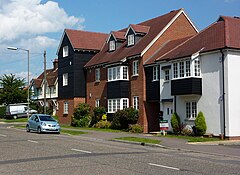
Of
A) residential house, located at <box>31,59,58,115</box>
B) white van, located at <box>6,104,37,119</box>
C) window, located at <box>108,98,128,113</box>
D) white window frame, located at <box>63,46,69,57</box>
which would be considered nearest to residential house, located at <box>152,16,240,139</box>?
window, located at <box>108,98,128,113</box>

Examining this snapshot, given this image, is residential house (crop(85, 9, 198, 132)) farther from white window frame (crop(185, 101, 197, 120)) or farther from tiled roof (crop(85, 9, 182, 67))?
white window frame (crop(185, 101, 197, 120))

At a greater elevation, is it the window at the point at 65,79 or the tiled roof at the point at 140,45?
the tiled roof at the point at 140,45

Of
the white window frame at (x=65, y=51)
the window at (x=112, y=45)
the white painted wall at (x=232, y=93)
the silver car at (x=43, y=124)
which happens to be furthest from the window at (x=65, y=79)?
the white painted wall at (x=232, y=93)

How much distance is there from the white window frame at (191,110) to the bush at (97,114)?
12.5 m

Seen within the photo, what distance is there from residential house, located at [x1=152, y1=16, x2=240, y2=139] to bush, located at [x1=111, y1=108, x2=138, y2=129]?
4.04 metres

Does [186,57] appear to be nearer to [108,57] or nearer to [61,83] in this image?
[108,57]

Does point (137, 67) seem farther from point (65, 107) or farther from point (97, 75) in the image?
point (65, 107)

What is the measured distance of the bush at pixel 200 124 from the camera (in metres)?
27.4

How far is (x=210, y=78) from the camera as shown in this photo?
27516mm

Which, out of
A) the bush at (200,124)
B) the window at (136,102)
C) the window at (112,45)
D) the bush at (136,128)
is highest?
the window at (112,45)

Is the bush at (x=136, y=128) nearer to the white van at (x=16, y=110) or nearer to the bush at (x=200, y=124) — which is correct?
the bush at (x=200, y=124)

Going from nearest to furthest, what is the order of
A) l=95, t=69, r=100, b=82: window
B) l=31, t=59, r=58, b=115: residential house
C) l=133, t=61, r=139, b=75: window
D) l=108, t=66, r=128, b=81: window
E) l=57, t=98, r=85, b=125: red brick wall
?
l=133, t=61, r=139, b=75: window
l=108, t=66, r=128, b=81: window
l=95, t=69, r=100, b=82: window
l=57, t=98, r=85, b=125: red brick wall
l=31, t=59, r=58, b=115: residential house

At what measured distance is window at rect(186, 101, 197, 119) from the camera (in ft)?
94.7

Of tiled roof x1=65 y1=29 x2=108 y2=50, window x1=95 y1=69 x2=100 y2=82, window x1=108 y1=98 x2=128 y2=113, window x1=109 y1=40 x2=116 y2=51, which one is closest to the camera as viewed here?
window x1=108 y1=98 x2=128 y2=113
